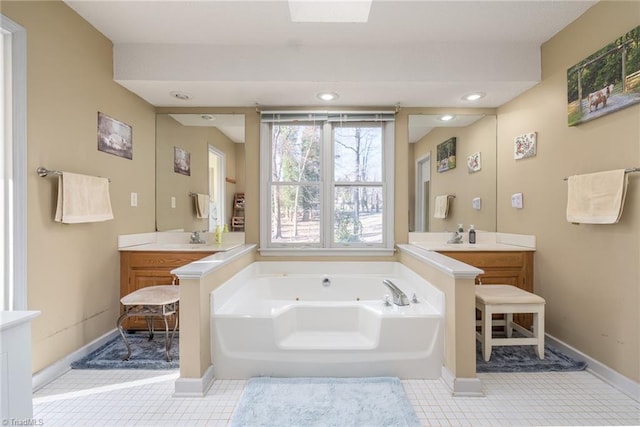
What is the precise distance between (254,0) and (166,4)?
0.57 metres

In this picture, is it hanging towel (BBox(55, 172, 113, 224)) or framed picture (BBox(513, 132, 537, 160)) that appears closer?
hanging towel (BBox(55, 172, 113, 224))

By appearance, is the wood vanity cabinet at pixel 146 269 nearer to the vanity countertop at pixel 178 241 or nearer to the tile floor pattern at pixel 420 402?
the vanity countertop at pixel 178 241

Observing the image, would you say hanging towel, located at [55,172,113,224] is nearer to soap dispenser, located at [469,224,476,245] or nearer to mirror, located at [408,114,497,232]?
mirror, located at [408,114,497,232]

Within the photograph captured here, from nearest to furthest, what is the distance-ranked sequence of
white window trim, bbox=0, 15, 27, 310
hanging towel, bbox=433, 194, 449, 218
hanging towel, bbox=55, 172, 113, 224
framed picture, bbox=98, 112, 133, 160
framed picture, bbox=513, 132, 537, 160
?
1. white window trim, bbox=0, 15, 27, 310
2. hanging towel, bbox=55, 172, 113, 224
3. framed picture, bbox=98, 112, 133, 160
4. framed picture, bbox=513, 132, 537, 160
5. hanging towel, bbox=433, 194, 449, 218

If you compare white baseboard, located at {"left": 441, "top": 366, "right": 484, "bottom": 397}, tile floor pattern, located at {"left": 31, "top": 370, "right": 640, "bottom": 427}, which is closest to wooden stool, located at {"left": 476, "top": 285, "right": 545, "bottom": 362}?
tile floor pattern, located at {"left": 31, "top": 370, "right": 640, "bottom": 427}

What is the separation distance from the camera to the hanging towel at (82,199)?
1.94m

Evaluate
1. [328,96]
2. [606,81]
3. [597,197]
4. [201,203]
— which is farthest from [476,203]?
[201,203]

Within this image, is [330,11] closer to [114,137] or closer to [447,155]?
[447,155]

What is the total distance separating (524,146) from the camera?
2697 millimetres

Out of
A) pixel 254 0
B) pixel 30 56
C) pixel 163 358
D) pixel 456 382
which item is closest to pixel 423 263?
pixel 456 382

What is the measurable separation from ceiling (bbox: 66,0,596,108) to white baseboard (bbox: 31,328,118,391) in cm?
200

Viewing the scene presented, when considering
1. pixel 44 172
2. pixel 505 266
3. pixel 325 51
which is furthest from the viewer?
pixel 505 266

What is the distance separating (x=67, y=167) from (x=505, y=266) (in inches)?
131

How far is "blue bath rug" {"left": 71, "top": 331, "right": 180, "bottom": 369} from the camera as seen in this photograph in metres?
2.07
